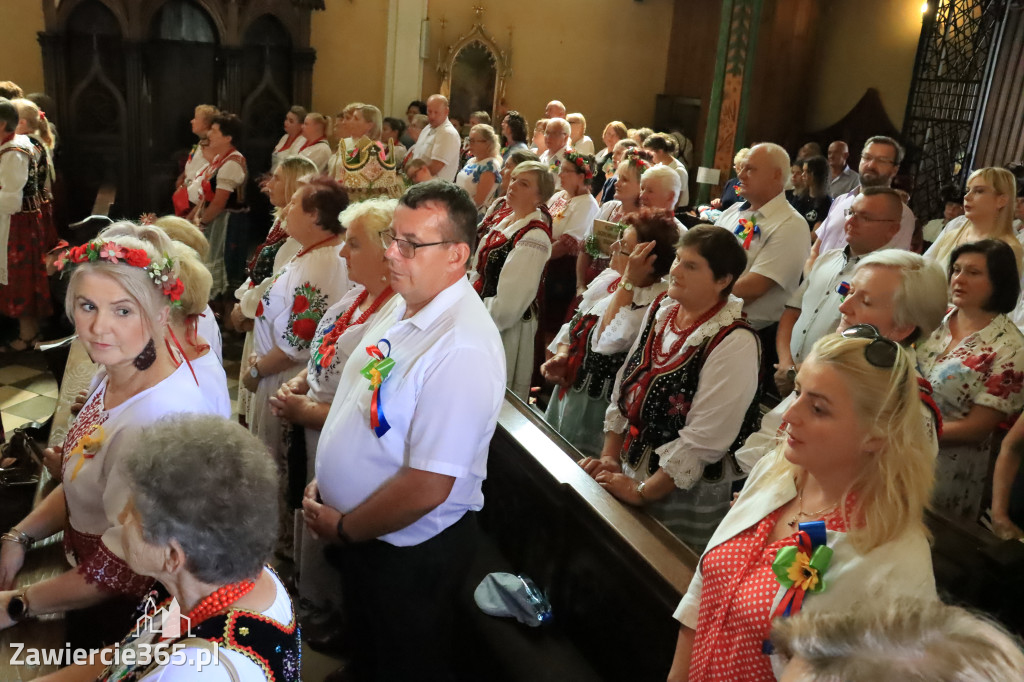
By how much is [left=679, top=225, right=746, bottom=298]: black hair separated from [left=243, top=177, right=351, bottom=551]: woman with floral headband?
1.54m

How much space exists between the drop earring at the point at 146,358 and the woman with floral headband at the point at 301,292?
120 cm

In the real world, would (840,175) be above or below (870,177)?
below

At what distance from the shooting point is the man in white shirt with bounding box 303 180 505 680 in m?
2.17

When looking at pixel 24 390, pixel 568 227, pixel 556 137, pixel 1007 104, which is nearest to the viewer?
pixel 568 227

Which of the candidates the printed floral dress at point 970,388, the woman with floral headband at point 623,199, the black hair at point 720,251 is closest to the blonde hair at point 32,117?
the woman with floral headband at point 623,199

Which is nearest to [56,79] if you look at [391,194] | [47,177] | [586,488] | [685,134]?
[47,177]

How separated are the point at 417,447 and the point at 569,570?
2.29ft

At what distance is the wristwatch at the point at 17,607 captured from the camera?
6.52 ft

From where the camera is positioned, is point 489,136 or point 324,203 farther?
point 489,136

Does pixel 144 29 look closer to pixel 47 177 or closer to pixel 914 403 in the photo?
pixel 47 177

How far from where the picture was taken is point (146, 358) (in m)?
2.22

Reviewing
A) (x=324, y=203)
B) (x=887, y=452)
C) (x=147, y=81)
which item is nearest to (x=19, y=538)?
(x=324, y=203)

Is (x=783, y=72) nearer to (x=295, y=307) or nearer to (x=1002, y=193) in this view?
(x=1002, y=193)

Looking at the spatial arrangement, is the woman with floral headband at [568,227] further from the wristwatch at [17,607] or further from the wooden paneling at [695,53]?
the wooden paneling at [695,53]
